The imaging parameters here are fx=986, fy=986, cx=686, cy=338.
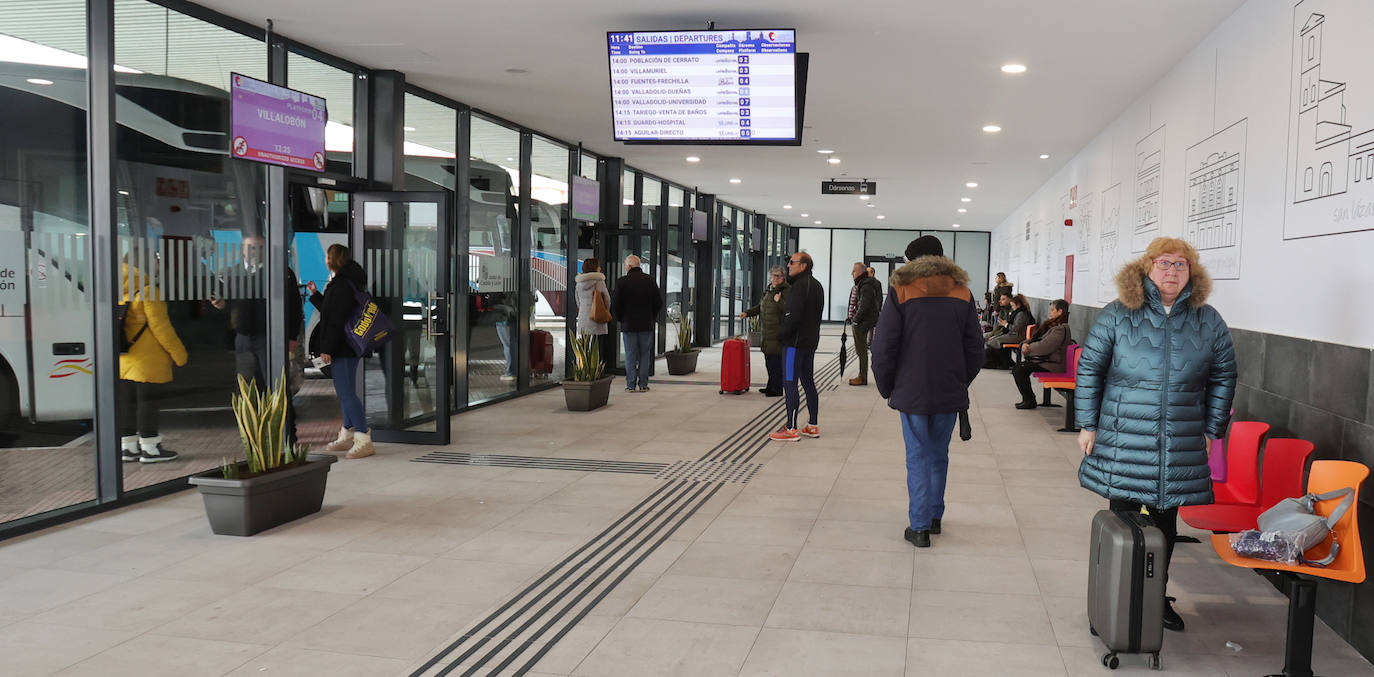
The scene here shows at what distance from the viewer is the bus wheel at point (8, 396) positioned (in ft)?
16.7

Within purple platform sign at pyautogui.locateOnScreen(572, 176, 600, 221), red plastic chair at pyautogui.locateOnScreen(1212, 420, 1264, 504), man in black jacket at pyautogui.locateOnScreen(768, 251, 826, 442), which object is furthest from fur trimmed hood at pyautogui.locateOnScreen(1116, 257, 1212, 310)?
purple platform sign at pyautogui.locateOnScreen(572, 176, 600, 221)

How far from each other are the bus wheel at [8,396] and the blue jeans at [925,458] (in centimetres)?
458

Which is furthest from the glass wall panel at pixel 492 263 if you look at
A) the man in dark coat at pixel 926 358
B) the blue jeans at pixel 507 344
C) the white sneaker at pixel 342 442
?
the man in dark coat at pixel 926 358

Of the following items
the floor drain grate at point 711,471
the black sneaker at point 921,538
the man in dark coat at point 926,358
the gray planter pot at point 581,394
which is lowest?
the floor drain grate at point 711,471

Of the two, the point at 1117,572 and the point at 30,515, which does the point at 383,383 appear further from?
the point at 1117,572

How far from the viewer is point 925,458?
484 centimetres

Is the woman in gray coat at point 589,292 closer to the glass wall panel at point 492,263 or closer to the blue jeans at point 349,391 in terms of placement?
the glass wall panel at point 492,263

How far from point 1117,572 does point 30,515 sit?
5064 millimetres

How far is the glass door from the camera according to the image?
7.63m

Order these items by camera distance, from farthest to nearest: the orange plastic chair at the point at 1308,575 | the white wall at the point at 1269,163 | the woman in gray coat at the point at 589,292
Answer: the woman in gray coat at the point at 589,292
the white wall at the point at 1269,163
the orange plastic chair at the point at 1308,575

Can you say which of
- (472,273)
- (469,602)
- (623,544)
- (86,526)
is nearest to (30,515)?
(86,526)

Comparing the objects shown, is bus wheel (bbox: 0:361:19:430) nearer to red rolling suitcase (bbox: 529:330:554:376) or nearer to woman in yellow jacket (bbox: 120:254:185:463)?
woman in yellow jacket (bbox: 120:254:185:463)

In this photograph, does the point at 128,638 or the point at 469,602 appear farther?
the point at 469,602

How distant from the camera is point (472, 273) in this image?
9516 mm
